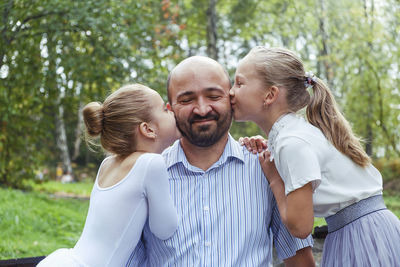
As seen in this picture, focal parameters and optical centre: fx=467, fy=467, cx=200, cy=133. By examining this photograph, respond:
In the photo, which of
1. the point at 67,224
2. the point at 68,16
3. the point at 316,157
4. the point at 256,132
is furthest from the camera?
the point at 256,132

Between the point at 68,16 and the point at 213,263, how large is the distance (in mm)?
7192

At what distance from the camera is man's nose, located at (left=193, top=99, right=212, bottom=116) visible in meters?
2.52

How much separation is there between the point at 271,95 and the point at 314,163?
492mm

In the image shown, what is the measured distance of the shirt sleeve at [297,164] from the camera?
214 cm

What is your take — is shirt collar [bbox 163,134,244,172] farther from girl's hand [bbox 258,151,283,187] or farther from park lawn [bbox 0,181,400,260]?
park lawn [bbox 0,181,400,260]

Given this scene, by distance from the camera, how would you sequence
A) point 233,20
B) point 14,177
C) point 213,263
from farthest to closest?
point 233,20, point 14,177, point 213,263

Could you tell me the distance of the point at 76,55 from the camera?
8.86 meters

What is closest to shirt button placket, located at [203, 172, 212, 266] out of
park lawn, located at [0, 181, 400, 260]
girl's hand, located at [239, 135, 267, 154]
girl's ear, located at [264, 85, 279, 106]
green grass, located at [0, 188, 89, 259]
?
girl's hand, located at [239, 135, 267, 154]

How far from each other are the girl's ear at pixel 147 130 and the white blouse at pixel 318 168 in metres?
0.63

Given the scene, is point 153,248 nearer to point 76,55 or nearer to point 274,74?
point 274,74

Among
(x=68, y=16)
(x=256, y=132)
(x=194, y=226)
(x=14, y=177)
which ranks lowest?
(x=256, y=132)

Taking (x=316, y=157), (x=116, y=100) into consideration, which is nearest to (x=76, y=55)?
(x=116, y=100)

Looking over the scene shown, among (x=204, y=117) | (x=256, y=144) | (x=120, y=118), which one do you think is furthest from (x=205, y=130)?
(x=120, y=118)

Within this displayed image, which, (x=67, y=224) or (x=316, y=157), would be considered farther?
(x=67, y=224)
